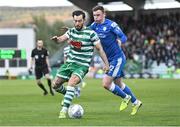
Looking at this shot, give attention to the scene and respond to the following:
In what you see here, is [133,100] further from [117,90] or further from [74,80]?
[74,80]

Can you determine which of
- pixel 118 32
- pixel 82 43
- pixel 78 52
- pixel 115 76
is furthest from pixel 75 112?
pixel 118 32

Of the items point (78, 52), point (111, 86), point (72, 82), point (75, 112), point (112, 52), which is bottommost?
point (75, 112)

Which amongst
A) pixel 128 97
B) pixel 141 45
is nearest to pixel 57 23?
pixel 141 45

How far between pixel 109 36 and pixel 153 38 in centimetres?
4267

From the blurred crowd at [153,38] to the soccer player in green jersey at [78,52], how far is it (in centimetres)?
3795

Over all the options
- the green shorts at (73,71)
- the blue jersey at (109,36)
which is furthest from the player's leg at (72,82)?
the blue jersey at (109,36)

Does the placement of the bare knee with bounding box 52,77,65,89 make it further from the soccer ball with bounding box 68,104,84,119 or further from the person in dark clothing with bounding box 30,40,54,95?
the person in dark clothing with bounding box 30,40,54,95

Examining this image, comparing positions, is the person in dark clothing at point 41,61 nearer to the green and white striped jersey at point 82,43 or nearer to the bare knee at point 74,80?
the green and white striped jersey at point 82,43

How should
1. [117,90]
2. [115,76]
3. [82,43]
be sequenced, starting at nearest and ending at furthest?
[82,43]
[117,90]
[115,76]

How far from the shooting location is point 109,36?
15.3 metres

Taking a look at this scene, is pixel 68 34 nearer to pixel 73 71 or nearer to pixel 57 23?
pixel 73 71

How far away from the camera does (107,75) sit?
1529 cm

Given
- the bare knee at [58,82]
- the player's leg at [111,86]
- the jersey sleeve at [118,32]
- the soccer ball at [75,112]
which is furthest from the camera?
the player's leg at [111,86]

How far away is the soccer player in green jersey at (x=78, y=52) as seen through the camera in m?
13.7
